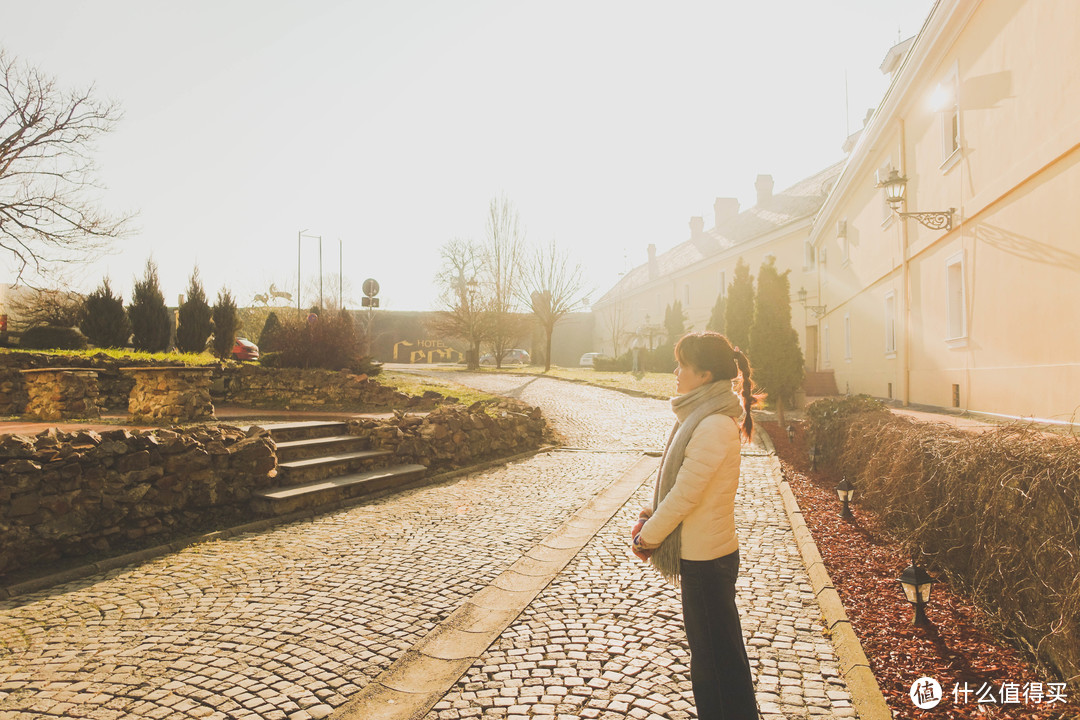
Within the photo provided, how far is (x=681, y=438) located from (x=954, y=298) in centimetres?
1133

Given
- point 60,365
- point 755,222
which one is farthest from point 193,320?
point 755,222

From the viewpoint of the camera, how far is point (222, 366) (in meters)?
14.3

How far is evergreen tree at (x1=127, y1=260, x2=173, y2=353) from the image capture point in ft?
54.5

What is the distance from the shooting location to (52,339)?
48.1ft

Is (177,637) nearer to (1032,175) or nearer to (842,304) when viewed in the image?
(1032,175)

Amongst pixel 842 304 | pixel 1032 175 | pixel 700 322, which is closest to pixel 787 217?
pixel 700 322

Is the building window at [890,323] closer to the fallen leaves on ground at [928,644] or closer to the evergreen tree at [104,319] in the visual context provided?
the fallen leaves on ground at [928,644]

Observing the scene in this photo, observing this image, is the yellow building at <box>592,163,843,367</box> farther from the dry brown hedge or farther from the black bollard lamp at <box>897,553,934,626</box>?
the black bollard lamp at <box>897,553,934,626</box>

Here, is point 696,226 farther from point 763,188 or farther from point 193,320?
point 193,320

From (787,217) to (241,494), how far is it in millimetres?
32690

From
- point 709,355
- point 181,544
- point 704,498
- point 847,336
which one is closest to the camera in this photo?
point 704,498

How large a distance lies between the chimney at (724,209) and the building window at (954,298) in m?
35.1

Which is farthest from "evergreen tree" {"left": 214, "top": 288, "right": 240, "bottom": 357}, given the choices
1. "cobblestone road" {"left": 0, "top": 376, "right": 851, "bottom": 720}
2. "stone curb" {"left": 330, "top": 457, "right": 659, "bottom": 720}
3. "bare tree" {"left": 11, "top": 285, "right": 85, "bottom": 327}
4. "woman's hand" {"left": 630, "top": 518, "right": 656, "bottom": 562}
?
"woman's hand" {"left": 630, "top": 518, "right": 656, "bottom": 562}

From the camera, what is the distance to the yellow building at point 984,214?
7590mm
